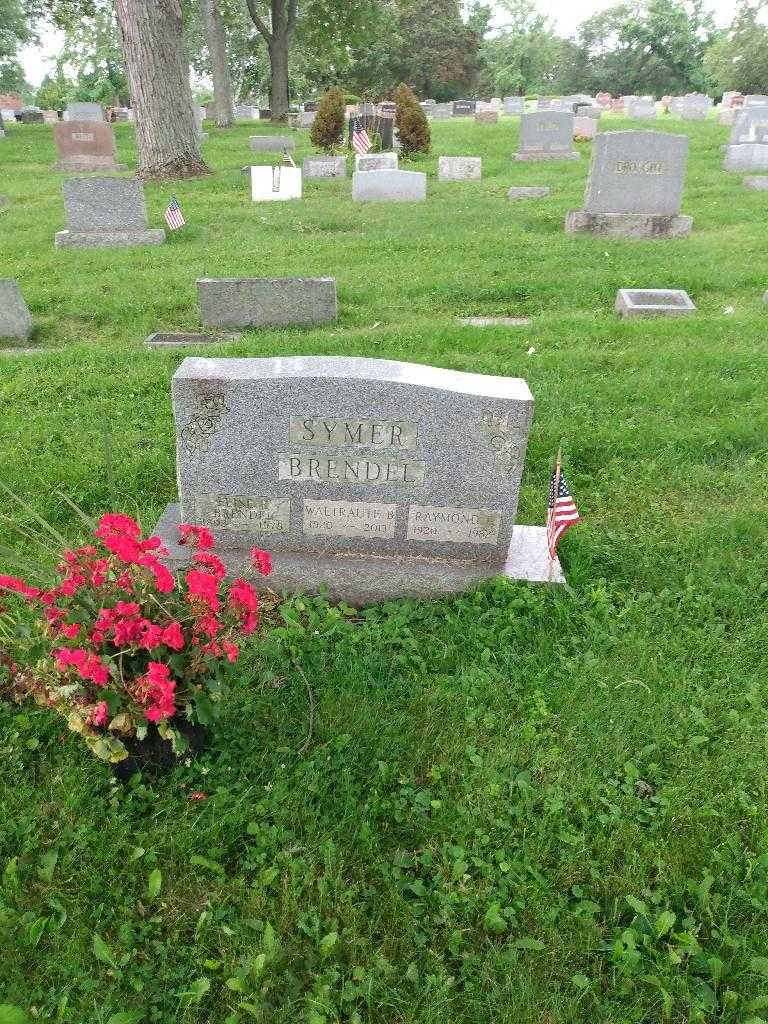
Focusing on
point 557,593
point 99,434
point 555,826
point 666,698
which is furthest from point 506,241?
point 555,826

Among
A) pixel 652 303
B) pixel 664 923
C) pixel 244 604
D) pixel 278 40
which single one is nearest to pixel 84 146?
pixel 278 40

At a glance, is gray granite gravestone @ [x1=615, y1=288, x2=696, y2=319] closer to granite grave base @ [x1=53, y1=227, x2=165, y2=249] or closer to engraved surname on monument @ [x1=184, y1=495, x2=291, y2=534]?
engraved surname on monument @ [x1=184, y1=495, x2=291, y2=534]

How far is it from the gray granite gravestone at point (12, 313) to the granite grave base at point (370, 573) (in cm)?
477

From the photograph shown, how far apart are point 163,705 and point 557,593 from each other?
2.17 metres

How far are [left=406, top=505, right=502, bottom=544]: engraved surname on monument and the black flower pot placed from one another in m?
1.58

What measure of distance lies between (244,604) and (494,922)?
1365 mm

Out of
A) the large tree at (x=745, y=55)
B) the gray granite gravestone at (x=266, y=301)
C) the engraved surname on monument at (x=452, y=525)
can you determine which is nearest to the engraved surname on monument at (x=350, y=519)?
the engraved surname on monument at (x=452, y=525)

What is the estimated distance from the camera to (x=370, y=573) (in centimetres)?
403

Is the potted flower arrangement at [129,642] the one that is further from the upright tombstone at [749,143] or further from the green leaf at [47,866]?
the upright tombstone at [749,143]

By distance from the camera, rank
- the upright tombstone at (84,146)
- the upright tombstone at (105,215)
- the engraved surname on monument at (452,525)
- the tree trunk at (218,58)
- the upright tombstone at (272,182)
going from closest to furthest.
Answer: the engraved surname on monument at (452,525), the upright tombstone at (105,215), the upright tombstone at (272,182), the upright tombstone at (84,146), the tree trunk at (218,58)

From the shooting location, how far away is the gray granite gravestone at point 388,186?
47.2 ft

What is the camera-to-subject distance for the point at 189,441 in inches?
153

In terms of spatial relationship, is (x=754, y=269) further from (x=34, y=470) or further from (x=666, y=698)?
(x=34, y=470)

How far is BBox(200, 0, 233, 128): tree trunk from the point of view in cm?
2548
